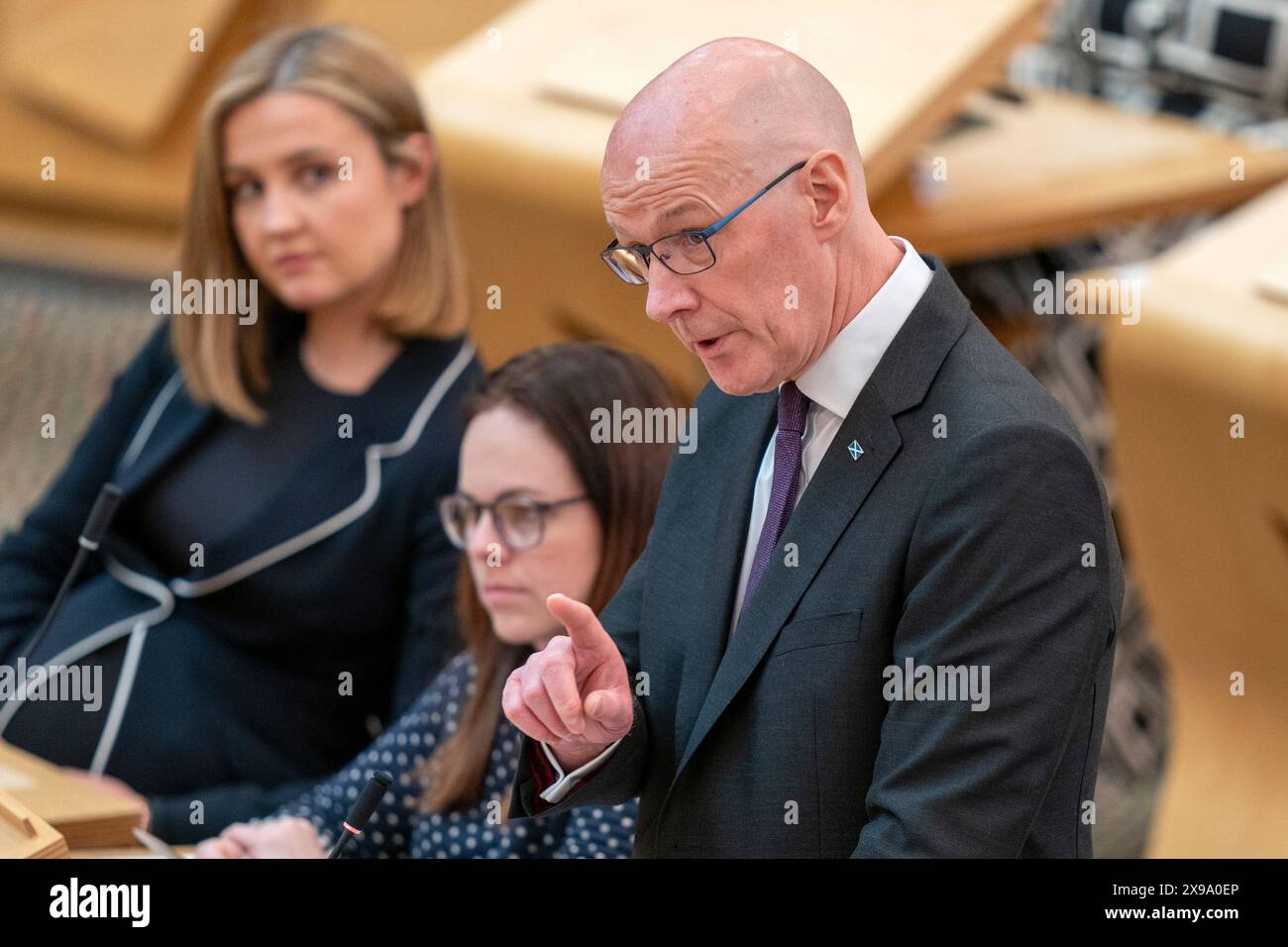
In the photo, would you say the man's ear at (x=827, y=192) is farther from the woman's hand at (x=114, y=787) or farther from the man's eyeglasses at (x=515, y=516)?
the woman's hand at (x=114, y=787)

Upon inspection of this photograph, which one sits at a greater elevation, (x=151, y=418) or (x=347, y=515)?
(x=151, y=418)

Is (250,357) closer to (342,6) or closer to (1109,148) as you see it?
(1109,148)

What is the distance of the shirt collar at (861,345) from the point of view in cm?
115

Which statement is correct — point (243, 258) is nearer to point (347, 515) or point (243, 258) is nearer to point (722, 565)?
point (347, 515)

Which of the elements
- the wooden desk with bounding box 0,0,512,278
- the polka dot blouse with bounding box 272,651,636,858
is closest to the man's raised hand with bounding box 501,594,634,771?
the polka dot blouse with bounding box 272,651,636,858

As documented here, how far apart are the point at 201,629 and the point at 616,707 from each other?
106cm

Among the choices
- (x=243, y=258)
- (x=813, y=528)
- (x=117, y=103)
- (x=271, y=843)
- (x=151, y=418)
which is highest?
(x=117, y=103)

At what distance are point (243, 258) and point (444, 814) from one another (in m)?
0.82

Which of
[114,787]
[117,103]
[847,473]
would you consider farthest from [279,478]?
[117,103]

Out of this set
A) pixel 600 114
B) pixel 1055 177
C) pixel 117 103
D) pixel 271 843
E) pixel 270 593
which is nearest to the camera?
pixel 271 843

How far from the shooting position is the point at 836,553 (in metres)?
1.12

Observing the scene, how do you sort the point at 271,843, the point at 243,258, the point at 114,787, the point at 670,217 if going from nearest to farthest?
the point at 670,217, the point at 271,843, the point at 114,787, the point at 243,258
